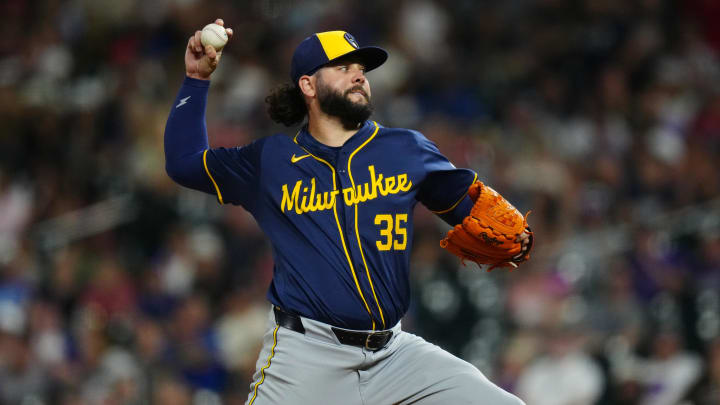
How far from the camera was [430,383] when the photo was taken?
12.2 feet

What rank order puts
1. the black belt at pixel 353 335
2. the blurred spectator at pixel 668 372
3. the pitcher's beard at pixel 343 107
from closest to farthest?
the black belt at pixel 353 335
the pitcher's beard at pixel 343 107
the blurred spectator at pixel 668 372

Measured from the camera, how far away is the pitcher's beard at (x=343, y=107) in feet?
13.1

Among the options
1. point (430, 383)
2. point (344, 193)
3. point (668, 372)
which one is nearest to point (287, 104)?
point (344, 193)

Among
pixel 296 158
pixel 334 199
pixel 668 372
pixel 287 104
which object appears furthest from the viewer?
pixel 668 372

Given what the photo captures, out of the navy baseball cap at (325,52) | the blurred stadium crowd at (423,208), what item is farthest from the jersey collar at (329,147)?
the blurred stadium crowd at (423,208)

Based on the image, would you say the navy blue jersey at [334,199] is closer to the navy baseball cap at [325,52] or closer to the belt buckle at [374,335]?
the belt buckle at [374,335]

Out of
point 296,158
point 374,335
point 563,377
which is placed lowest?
point 563,377

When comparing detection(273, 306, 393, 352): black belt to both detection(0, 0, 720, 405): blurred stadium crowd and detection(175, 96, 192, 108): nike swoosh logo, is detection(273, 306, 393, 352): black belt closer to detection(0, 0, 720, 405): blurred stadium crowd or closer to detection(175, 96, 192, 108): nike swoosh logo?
detection(175, 96, 192, 108): nike swoosh logo

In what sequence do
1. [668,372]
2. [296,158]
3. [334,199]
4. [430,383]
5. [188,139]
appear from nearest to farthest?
1. [430,383]
2. [334,199]
3. [296,158]
4. [188,139]
5. [668,372]

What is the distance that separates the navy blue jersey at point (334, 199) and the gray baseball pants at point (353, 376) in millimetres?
107

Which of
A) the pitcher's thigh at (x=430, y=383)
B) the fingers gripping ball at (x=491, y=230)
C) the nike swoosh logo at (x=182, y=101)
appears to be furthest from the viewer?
the nike swoosh logo at (x=182, y=101)

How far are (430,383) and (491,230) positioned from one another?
2.02 feet

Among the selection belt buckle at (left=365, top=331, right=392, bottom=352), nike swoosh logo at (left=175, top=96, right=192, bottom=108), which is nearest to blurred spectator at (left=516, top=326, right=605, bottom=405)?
belt buckle at (left=365, top=331, right=392, bottom=352)

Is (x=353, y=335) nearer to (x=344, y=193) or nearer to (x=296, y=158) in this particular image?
(x=344, y=193)
